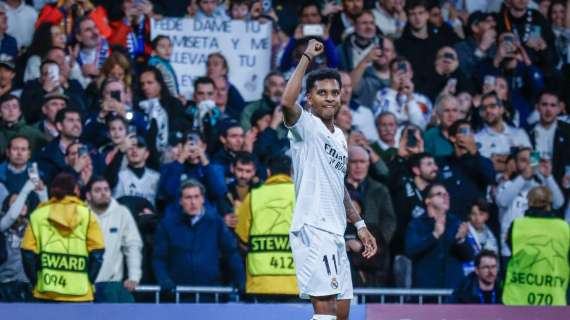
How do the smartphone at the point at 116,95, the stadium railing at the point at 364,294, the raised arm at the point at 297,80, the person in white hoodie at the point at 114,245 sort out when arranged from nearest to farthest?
the raised arm at the point at 297,80, the person in white hoodie at the point at 114,245, the stadium railing at the point at 364,294, the smartphone at the point at 116,95

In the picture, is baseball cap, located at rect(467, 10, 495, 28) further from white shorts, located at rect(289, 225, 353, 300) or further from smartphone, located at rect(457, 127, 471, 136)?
white shorts, located at rect(289, 225, 353, 300)

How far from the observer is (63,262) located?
12.4 meters

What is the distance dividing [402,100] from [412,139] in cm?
88

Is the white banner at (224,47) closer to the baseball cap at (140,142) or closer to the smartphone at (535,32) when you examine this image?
the baseball cap at (140,142)

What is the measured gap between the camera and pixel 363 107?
15.3m

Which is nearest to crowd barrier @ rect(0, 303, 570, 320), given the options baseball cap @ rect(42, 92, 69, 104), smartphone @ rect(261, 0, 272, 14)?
baseball cap @ rect(42, 92, 69, 104)

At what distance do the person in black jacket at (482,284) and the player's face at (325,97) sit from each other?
4866 mm

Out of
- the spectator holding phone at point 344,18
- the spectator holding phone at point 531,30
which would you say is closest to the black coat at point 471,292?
the spectator holding phone at point 344,18

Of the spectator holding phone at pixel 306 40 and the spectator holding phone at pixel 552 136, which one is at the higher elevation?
the spectator holding phone at pixel 306 40

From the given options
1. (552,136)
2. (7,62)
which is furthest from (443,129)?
(7,62)

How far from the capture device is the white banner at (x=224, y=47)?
610 inches

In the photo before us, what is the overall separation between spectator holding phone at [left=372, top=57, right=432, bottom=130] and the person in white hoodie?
11.2ft

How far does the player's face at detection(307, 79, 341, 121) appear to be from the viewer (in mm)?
9055

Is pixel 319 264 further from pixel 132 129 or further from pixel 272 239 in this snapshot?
pixel 132 129
